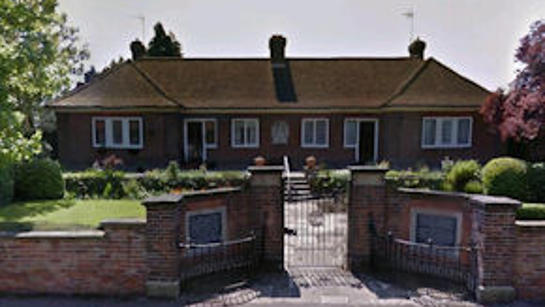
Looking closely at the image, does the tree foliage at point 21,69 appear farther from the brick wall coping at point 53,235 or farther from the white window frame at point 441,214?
the white window frame at point 441,214

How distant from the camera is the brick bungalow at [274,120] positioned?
58.9 feet

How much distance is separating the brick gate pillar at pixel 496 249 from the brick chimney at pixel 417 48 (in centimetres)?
1965

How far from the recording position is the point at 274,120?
19.0 m

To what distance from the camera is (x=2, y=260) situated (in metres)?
5.25

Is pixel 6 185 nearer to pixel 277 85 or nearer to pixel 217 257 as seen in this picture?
pixel 217 257

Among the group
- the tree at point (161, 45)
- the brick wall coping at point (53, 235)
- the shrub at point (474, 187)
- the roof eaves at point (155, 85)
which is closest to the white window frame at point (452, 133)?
the shrub at point (474, 187)

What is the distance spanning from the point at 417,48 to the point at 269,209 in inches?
812

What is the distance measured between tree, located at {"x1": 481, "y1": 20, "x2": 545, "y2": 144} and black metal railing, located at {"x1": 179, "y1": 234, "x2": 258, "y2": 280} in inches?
443

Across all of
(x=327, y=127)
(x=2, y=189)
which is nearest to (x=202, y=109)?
(x=327, y=127)

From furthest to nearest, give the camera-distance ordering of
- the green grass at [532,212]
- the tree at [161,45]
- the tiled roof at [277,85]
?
the tree at [161,45] < the tiled roof at [277,85] < the green grass at [532,212]

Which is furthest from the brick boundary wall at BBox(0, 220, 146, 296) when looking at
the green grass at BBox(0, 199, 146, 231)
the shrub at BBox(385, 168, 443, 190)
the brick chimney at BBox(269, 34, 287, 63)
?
the brick chimney at BBox(269, 34, 287, 63)

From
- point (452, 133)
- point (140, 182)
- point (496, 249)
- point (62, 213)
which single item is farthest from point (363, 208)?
point (452, 133)

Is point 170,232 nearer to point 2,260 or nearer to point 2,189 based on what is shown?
point 2,260

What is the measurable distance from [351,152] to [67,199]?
1378 centimetres
